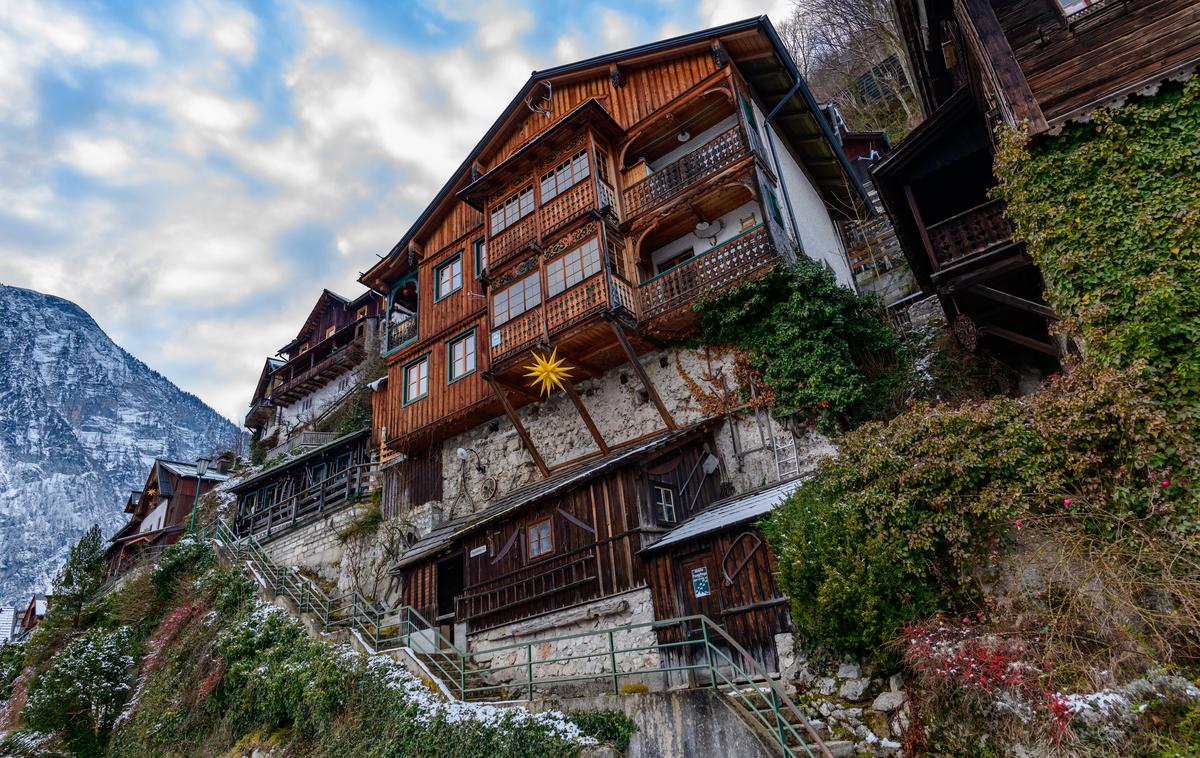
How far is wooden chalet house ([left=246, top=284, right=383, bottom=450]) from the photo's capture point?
38500mm

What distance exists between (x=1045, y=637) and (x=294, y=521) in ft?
78.3

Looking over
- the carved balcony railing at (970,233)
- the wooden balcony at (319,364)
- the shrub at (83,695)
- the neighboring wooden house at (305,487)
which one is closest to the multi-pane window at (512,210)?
the neighboring wooden house at (305,487)

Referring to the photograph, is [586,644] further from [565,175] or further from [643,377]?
[565,175]

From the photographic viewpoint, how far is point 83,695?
1680cm

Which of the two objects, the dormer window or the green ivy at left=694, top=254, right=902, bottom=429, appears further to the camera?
the green ivy at left=694, top=254, right=902, bottom=429

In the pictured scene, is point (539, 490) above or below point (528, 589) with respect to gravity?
above

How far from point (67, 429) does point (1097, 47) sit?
14380cm

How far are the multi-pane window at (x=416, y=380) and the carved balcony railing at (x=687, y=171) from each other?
8.35 metres

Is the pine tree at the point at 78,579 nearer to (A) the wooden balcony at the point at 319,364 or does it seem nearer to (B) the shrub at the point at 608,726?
(A) the wooden balcony at the point at 319,364

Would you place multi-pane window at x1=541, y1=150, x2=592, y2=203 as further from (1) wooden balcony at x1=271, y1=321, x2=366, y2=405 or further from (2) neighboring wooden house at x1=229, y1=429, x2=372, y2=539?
(1) wooden balcony at x1=271, y1=321, x2=366, y2=405

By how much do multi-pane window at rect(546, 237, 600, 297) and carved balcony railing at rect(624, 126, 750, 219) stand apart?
1.59 m

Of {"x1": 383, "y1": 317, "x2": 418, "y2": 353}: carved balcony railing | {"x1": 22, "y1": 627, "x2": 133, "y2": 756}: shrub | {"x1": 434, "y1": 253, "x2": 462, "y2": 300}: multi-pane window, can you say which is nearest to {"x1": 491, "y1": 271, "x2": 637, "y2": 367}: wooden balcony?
{"x1": 434, "y1": 253, "x2": 462, "y2": 300}: multi-pane window

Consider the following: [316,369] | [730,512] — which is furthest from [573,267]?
[316,369]

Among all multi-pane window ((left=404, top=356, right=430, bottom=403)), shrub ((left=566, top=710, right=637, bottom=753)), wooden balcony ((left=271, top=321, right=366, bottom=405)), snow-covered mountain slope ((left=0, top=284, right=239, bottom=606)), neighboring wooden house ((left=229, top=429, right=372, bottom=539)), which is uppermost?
snow-covered mountain slope ((left=0, top=284, right=239, bottom=606))
